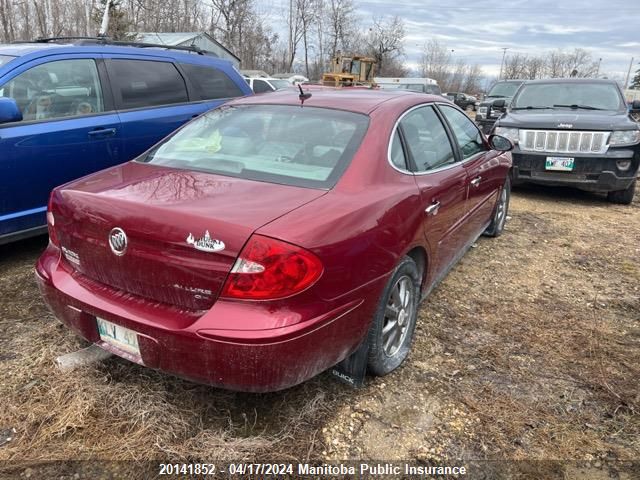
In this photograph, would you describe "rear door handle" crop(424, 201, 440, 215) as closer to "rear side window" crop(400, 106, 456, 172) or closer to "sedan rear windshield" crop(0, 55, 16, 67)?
"rear side window" crop(400, 106, 456, 172)

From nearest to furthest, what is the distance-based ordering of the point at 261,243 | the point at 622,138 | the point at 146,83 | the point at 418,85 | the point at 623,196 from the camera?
the point at 261,243, the point at 146,83, the point at 622,138, the point at 623,196, the point at 418,85

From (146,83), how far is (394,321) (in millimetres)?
3435

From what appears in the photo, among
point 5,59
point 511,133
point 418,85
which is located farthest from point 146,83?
point 418,85

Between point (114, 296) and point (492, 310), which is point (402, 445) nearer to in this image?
point (114, 296)

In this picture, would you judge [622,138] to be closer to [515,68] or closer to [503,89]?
[503,89]

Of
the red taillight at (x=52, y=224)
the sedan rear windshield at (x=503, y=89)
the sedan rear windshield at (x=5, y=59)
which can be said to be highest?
the sedan rear windshield at (x=5, y=59)

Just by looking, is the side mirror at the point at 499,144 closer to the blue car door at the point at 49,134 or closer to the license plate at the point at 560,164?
the license plate at the point at 560,164

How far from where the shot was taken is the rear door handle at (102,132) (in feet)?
13.7

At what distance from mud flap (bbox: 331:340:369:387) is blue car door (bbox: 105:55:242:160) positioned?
301 centimetres

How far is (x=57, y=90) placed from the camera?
4078mm

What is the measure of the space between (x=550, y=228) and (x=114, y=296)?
5167mm

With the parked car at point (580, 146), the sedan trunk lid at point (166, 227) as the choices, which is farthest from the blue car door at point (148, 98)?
the parked car at point (580, 146)

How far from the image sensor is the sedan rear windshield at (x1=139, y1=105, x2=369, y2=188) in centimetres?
252

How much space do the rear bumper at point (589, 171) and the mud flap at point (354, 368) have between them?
5.47 meters
